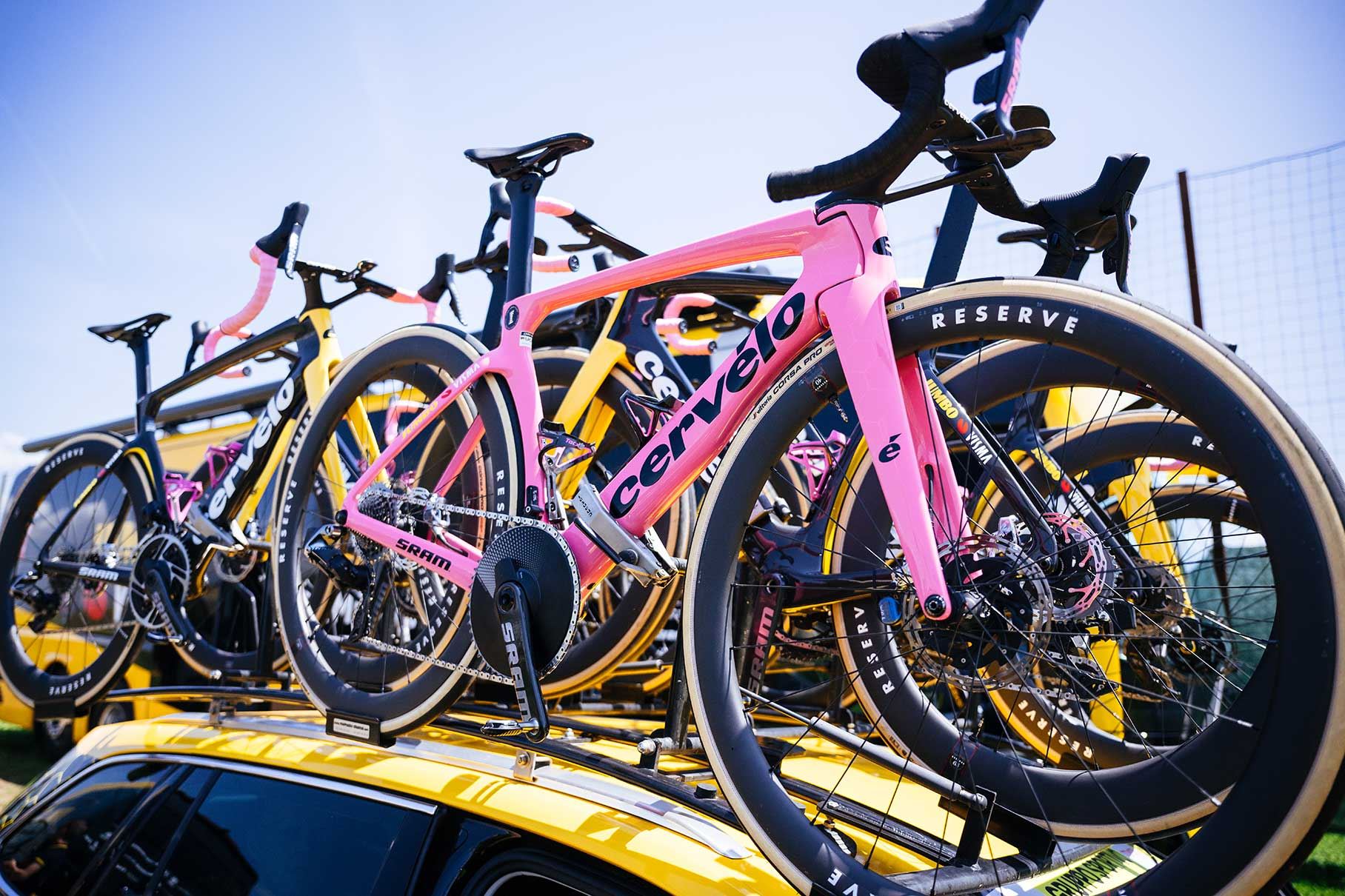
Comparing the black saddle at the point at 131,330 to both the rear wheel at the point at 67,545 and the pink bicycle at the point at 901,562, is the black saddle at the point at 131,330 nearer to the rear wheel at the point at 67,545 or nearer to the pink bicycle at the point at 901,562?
the rear wheel at the point at 67,545

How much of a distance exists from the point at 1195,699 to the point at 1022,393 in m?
2.13

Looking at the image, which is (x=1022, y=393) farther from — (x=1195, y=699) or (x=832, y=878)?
(x=1195, y=699)

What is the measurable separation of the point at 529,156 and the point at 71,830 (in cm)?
221

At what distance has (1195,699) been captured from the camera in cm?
383

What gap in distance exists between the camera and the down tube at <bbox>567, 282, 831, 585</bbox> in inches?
86.3

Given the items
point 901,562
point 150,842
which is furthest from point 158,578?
point 901,562

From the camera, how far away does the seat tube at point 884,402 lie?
1854 mm

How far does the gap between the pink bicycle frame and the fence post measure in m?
4.40

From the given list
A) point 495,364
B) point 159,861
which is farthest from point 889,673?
point 159,861

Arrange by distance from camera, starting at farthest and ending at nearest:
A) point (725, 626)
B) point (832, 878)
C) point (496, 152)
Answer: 1. point (496, 152)
2. point (725, 626)
3. point (832, 878)

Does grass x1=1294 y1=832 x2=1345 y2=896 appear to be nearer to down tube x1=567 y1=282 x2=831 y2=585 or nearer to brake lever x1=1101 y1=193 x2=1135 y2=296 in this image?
brake lever x1=1101 y1=193 x2=1135 y2=296

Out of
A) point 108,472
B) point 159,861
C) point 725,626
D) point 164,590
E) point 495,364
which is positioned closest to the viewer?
point 725,626

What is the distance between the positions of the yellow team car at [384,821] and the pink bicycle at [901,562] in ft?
0.37

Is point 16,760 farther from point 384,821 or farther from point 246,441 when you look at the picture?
point 384,821
